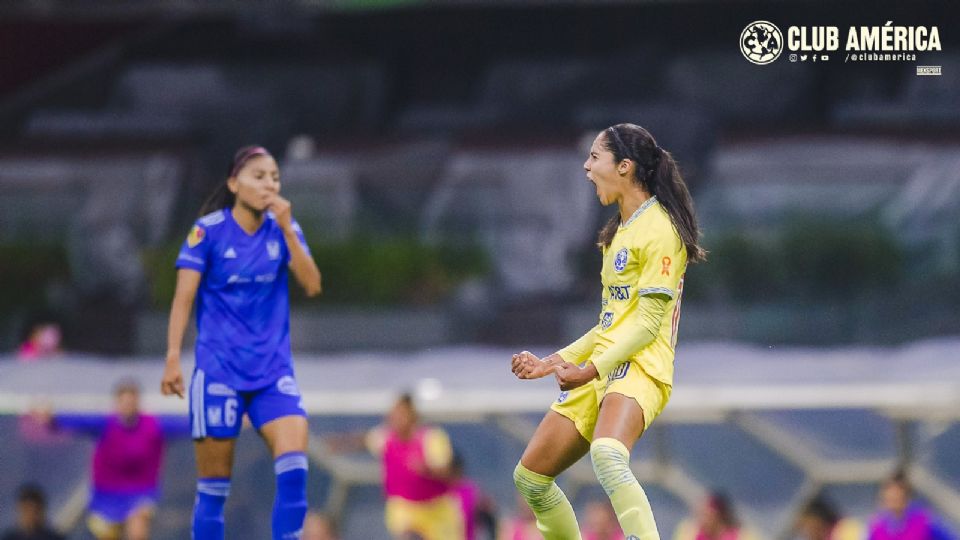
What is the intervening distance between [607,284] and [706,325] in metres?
9.39

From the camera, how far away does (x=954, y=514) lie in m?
12.0

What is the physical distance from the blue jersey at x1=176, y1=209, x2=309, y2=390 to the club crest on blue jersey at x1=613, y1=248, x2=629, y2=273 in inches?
66.8

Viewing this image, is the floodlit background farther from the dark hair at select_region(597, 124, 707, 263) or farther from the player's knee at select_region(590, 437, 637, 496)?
the player's knee at select_region(590, 437, 637, 496)

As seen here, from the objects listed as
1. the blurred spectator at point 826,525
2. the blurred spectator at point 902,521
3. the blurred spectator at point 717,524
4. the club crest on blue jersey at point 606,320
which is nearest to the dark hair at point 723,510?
the blurred spectator at point 717,524

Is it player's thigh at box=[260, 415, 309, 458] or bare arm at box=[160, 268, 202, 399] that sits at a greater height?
bare arm at box=[160, 268, 202, 399]

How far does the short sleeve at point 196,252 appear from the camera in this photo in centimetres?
636

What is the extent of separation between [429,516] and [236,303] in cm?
532

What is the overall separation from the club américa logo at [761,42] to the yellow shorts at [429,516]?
5.21 m

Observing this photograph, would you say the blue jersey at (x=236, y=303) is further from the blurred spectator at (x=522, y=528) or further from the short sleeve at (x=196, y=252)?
the blurred spectator at (x=522, y=528)

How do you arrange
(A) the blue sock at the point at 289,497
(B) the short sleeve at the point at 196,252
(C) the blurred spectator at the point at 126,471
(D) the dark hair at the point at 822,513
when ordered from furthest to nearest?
(C) the blurred spectator at the point at 126,471
(D) the dark hair at the point at 822,513
(B) the short sleeve at the point at 196,252
(A) the blue sock at the point at 289,497

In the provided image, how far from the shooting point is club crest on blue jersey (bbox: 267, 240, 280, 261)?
255 inches

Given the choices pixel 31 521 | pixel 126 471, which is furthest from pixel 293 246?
pixel 31 521

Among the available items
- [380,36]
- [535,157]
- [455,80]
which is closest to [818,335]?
[535,157]

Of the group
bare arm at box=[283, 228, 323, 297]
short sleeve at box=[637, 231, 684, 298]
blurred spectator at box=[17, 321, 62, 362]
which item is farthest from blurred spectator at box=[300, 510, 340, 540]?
short sleeve at box=[637, 231, 684, 298]
